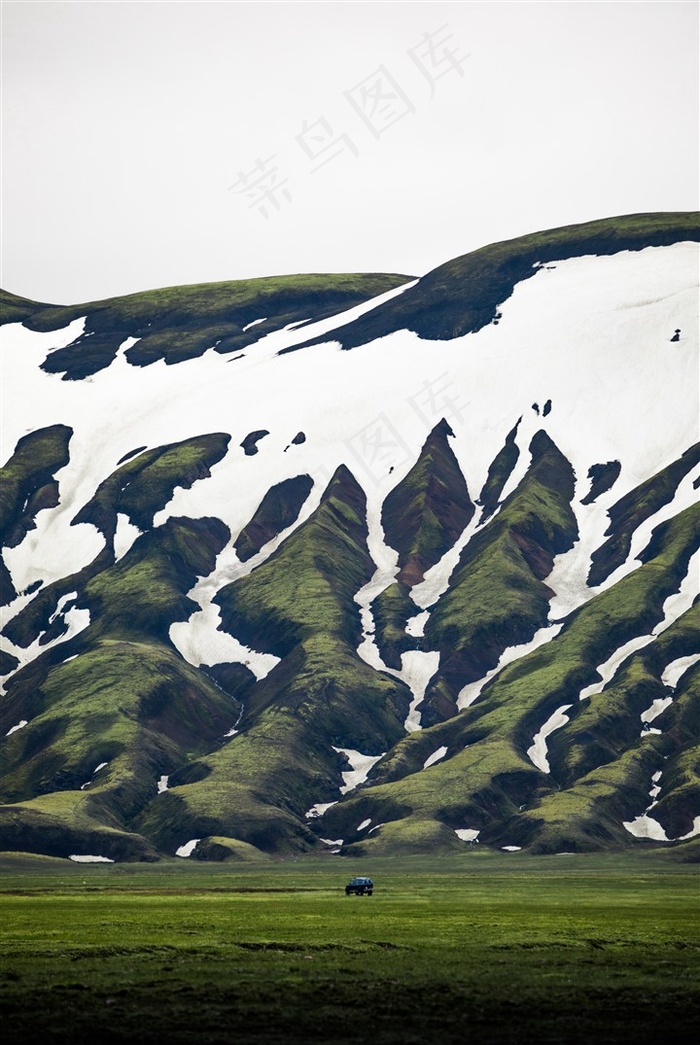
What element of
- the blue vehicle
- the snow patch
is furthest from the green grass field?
the snow patch

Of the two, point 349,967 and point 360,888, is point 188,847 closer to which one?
point 360,888

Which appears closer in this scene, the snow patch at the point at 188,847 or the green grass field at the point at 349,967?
the green grass field at the point at 349,967

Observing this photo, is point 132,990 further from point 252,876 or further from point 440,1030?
point 252,876

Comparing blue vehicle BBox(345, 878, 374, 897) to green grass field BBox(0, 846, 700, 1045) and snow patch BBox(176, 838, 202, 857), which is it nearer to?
green grass field BBox(0, 846, 700, 1045)

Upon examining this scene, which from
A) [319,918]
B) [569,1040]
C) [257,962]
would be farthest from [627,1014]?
[319,918]

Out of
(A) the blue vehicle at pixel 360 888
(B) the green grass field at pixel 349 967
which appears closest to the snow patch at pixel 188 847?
(B) the green grass field at pixel 349 967

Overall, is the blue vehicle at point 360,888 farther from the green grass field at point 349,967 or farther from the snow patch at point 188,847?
the snow patch at point 188,847

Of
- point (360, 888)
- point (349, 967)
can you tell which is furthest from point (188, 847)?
point (349, 967)

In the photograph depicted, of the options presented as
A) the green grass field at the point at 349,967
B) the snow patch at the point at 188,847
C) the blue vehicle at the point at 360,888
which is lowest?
the snow patch at the point at 188,847
